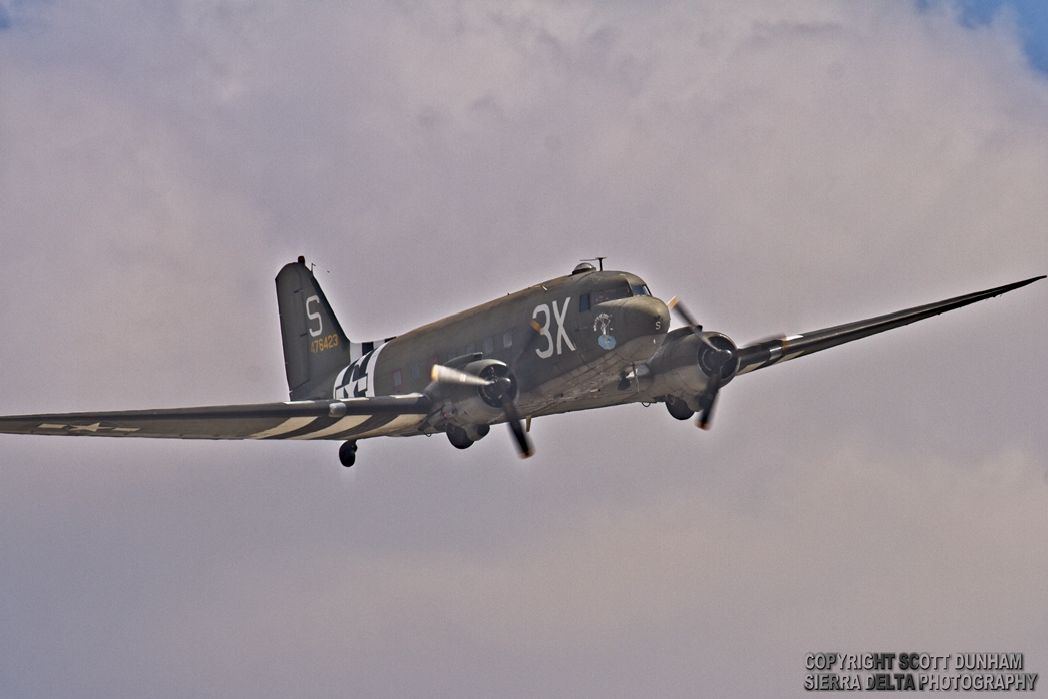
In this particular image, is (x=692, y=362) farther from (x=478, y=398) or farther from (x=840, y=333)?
(x=478, y=398)

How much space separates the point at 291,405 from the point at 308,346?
11.0 m

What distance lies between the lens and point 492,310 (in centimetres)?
4131

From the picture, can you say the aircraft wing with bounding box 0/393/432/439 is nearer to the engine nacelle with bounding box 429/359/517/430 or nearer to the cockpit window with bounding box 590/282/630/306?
the engine nacelle with bounding box 429/359/517/430

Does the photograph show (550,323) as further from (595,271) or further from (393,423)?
(393,423)

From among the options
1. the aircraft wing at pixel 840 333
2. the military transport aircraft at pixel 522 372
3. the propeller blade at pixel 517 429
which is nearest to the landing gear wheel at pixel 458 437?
the military transport aircraft at pixel 522 372

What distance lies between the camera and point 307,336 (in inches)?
1989

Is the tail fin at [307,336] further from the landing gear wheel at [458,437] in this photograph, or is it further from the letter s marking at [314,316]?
the landing gear wheel at [458,437]

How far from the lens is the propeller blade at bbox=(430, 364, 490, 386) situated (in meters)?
39.2

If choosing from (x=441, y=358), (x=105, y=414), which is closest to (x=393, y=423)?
(x=441, y=358)

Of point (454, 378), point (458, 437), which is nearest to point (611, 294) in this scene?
point (454, 378)

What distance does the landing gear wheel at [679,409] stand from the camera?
42.3 metres

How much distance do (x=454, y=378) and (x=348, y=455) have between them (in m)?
6.01

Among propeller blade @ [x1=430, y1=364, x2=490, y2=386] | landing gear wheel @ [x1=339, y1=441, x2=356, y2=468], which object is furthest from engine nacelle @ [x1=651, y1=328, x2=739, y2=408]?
landing gear wheel @ [x1=339, y1=441, x2=356, y2=468]

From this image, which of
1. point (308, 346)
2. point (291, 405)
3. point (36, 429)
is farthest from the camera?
point (308, 346)
